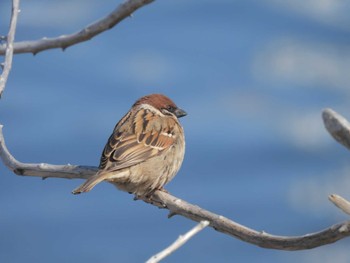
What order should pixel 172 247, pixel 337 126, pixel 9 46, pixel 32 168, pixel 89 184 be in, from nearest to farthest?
pixel 337 126 → pixel 172 247 → pixel 9 46 → pixel 32 168 → pixel 89 184

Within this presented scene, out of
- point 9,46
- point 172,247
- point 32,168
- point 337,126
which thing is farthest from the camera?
point 32,168

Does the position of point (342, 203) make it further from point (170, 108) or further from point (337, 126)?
point (170, 108)

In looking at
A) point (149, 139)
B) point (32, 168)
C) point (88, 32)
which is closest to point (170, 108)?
point (149, 139)

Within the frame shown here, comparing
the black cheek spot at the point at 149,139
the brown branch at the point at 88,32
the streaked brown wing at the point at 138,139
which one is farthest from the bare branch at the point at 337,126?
the black cheek spot at the point at 149,139

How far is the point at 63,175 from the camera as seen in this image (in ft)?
9.36

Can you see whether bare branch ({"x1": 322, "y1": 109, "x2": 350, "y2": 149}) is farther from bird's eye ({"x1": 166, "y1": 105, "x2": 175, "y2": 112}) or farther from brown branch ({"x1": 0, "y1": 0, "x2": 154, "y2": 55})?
A: bird's eye ({"x1": 166, "y1": 105, "x2": 175, "y2": 112})

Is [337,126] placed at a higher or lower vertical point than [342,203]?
higher

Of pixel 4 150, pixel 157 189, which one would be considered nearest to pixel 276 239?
pixel 4 150

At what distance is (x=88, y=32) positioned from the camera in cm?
208

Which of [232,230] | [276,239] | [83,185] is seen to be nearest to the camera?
[276,239]

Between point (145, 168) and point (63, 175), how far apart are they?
930 millimetres

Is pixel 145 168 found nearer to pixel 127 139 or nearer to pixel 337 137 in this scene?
pixel 127 139

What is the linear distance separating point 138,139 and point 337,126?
8.02 ft

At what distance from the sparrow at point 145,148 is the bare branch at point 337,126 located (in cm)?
186
